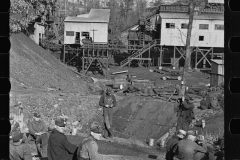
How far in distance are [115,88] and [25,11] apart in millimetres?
9878

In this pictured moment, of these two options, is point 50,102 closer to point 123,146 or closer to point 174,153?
point 123,146

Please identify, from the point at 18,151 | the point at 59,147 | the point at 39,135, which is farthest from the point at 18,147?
the point at 39,135

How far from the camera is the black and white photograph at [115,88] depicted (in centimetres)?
812

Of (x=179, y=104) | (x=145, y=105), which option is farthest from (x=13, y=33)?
(x=179, y=104)

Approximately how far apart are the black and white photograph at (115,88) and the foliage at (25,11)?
4.7 inches

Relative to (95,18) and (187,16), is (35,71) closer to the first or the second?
(95,18)

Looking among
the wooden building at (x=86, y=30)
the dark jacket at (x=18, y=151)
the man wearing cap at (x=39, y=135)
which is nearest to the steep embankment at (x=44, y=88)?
the man wearing cap at (x=39, y=135)

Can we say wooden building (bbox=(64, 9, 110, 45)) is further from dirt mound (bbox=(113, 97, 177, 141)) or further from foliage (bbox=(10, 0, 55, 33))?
dirt mound (bbox=(113, 97, 177, 141))

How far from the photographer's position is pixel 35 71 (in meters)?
26.2

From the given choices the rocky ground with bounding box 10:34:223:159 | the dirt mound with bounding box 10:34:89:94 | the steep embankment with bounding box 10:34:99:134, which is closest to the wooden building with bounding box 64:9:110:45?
the steep embankment with bounding box 10:34:99:134

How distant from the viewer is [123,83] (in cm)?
2656

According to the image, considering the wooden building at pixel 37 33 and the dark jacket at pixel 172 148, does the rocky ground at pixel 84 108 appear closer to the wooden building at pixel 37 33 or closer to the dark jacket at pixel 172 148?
the dark jacket at pixel 172 148

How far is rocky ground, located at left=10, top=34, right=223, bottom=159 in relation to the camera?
12.1m
